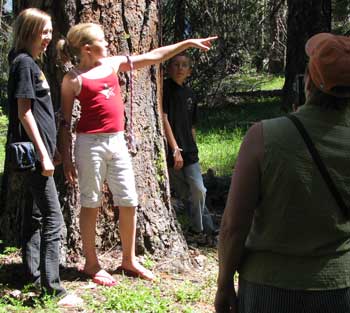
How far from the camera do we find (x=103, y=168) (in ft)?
14.5

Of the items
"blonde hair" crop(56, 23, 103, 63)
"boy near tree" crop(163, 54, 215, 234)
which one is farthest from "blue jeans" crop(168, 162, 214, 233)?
"blonde hair" crop(56, 23, 103, 63)

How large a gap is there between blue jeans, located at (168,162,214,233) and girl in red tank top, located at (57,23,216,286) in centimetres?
148

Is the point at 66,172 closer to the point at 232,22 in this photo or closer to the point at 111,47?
the point at 111,47

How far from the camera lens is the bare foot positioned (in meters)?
4.17

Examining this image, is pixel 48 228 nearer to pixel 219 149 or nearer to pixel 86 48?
pixel 86 48

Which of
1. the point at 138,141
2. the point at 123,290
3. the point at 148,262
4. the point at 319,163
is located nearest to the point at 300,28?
the point at 138,141

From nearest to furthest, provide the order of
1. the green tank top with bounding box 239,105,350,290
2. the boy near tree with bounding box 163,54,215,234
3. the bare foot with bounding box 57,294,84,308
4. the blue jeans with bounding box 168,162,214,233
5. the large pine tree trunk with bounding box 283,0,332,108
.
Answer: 1. the green tank top with bounding box 239,105,350,290
2. the bare foot with bounding box 57,294,84,308
3. the boy near tree with bounding box 163,54,215,234
4. the blue jeans with bounding box 168,162,214,233
5. the large pine tree trunk with bounding box 283,0,332,108

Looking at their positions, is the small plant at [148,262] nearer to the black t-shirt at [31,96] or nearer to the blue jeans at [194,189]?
the blue jeans at [194,189]

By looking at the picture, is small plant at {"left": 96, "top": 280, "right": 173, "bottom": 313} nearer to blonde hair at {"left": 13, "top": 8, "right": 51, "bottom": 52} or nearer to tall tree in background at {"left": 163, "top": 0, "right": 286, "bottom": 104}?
blonde hair at {"left": 13, "top": 8, "right": 51, "bottom": 52}

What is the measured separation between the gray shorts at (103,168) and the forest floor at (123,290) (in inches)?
23.3

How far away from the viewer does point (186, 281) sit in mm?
4848

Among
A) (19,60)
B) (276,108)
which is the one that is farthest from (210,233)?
(276,108)

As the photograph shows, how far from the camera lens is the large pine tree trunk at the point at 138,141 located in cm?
482

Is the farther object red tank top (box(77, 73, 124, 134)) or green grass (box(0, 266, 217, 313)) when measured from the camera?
red tank top (box(77, 73, 124, 134))
